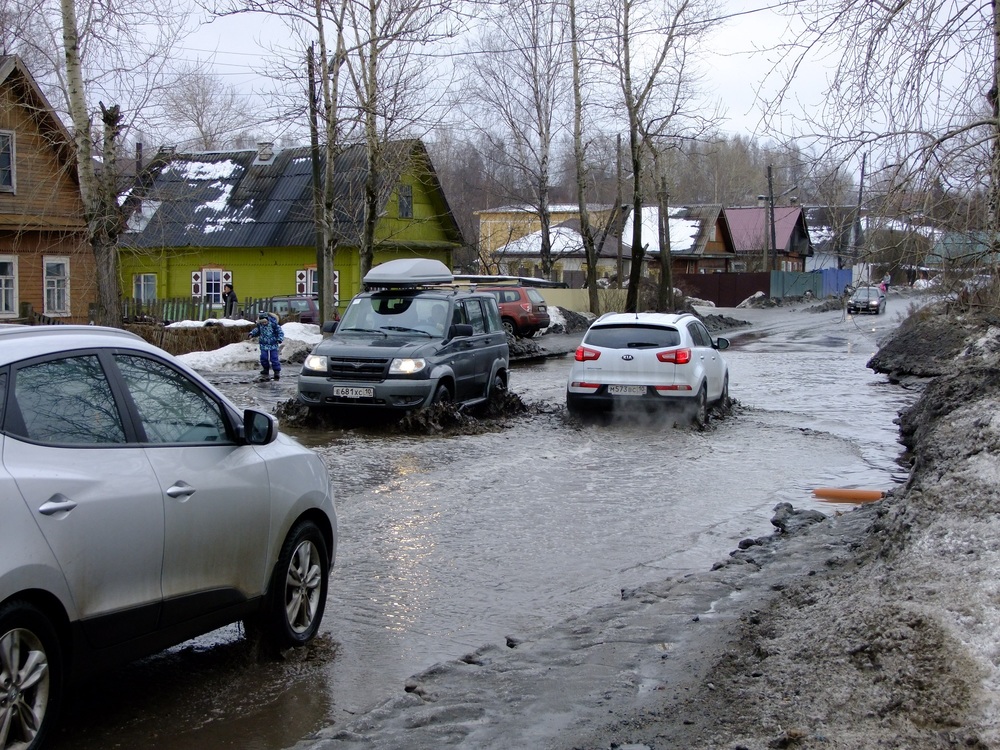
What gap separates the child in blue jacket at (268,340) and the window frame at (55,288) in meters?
11.0

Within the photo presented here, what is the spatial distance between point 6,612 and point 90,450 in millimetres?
748

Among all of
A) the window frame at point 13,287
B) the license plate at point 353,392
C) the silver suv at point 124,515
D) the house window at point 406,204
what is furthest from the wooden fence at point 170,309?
the silver suv at point 124,515

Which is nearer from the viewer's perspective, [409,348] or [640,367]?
[409,348]

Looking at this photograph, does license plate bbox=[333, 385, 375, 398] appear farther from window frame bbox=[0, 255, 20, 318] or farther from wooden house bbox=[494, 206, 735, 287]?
wooden house bbox=[494, 206, 735, 287]

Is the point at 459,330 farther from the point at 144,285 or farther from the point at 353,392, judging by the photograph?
the point at 144,285

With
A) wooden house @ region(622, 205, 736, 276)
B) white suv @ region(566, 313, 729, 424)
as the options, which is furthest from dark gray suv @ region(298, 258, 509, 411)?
wooden house @ region(622, 205, 736, 276)

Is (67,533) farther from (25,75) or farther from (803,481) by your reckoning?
(25,75)

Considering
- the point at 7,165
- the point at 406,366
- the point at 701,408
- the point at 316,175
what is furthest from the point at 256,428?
the point at 7,165

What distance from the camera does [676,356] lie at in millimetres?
14641

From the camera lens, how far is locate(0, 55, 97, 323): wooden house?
27.7 meters

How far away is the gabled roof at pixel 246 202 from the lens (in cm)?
4019

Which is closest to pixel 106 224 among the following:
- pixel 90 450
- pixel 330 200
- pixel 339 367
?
pixel 339 367

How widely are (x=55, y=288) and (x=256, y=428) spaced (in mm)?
27264

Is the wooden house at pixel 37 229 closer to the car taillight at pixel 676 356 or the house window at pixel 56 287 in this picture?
the house window at pixel 56 287
